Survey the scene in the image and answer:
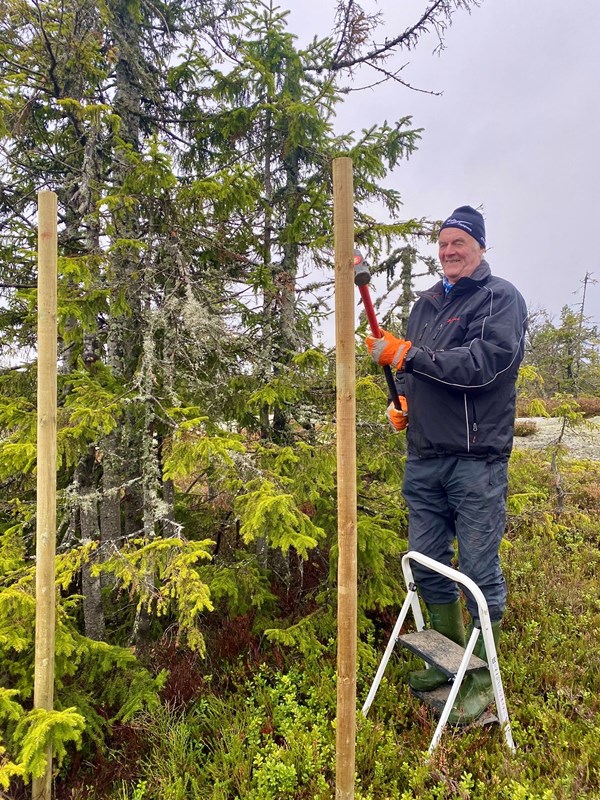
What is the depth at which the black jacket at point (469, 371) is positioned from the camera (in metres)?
2.76

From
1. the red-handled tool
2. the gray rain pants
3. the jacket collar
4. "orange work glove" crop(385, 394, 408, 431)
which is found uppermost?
the jacket collar

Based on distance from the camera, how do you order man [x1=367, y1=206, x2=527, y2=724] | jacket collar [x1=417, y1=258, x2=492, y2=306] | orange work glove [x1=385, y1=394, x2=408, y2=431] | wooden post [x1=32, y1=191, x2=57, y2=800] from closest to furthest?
wooden post [x1=32, y1=191, x2=57, y2=800]
man [x1=367, y1=206, x2=527, y2=724]
jacket collar [x1=417, y1=258, x2=492, y2=306]
orange work glove [x1=385, y1=394, x2=408, y2=431]

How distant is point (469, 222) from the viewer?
310 centimetres

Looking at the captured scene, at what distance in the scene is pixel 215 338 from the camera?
342 cm

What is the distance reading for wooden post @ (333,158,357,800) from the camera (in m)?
1.98

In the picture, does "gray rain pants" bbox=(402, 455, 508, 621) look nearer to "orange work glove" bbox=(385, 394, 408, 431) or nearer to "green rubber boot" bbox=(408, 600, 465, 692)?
"green rubber boot" bbox=(408, 600, 465, 692)

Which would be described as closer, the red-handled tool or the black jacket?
the red-handled tool

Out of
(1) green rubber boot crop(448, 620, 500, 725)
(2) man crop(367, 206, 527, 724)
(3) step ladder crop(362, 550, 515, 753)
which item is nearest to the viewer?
(3) step ladder crop(362, 550, 515, 753)

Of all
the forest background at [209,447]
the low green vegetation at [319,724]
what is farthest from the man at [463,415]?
the forest background at [209,447]

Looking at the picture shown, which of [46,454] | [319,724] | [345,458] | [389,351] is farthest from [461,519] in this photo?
[46,454]

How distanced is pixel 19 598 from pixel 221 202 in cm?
338

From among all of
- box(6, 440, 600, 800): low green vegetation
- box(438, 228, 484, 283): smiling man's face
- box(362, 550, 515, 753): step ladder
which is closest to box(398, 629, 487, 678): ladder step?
box(362, 550, 515, 753): step ladder

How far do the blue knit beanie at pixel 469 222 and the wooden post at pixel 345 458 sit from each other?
1.41 metres

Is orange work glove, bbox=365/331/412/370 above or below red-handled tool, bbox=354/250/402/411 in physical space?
below
